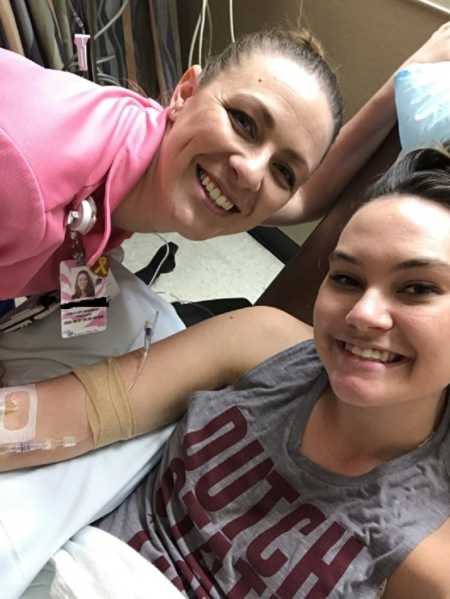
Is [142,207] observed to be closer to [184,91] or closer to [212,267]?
A: [184,91]

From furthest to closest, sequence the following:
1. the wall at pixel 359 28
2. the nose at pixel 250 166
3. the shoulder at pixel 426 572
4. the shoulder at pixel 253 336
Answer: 1. the wall at pixel 359 28
2. the shoulder at pixel 253 336
3. the nose at pixel 250 166
4. the shoulder at pixel 426 572

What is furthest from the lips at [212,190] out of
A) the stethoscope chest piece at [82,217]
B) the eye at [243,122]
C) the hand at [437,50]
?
the hand at [437,50]

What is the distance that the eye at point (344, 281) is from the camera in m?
0.98

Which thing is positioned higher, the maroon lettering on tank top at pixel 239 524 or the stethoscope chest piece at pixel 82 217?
the stethoscope chest piece at pixel 82 217

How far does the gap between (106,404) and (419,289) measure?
53 centimetres

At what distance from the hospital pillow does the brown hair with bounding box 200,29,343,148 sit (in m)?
0.17

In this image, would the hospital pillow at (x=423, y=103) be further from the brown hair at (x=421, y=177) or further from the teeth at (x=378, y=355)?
the teeth at (x=378, y=355)

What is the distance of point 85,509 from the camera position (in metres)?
1.04

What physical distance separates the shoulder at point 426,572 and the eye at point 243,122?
0.71 meters

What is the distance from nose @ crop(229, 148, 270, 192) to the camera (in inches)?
43.2

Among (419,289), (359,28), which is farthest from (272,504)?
(359,28)

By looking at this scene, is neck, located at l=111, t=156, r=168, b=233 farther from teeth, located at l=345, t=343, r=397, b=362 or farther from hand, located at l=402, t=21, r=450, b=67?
hand, located at l=402, t=21, r=450, b=67

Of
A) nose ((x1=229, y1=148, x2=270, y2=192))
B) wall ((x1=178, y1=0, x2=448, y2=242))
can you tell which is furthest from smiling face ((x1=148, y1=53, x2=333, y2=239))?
wall ((x1=178, y1=0, x2=448, y2=242))

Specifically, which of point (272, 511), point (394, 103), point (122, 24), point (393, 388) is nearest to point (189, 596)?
point (272, 511)
